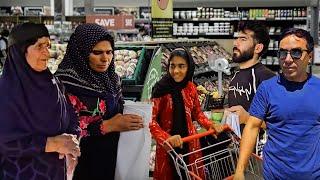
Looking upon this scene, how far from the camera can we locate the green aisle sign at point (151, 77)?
388 cm

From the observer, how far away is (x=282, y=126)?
245 cm

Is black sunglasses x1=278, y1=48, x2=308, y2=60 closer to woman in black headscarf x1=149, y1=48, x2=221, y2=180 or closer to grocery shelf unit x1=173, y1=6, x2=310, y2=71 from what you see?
woman in black headscarf x1=149, y1=48, x2=221, y2=180

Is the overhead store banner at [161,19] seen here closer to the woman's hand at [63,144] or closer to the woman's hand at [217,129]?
the woman's hand at [217,129]

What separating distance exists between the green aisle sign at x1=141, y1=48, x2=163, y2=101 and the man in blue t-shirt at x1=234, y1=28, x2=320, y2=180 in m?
1.49

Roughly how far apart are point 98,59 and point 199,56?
14.1ft

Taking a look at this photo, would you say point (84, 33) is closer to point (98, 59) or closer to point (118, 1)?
point (98, 59)

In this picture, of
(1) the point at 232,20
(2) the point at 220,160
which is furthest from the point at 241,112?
(1) the point at 232,20

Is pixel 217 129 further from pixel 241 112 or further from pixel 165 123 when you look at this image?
pixel 165 123

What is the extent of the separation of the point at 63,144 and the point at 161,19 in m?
6.02

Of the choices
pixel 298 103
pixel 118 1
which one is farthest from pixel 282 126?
pixel 118 1

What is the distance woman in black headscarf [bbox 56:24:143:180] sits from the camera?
2.69 m

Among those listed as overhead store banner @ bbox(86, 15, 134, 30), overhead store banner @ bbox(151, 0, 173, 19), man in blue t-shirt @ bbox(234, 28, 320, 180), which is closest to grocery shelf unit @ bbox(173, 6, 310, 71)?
overhead store banner @ bbox(86, 15, 134, 30)

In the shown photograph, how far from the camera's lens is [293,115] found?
2.41m

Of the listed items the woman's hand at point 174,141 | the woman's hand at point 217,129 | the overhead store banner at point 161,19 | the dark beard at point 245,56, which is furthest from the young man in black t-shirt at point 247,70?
the overhead store banner at point 161,19
